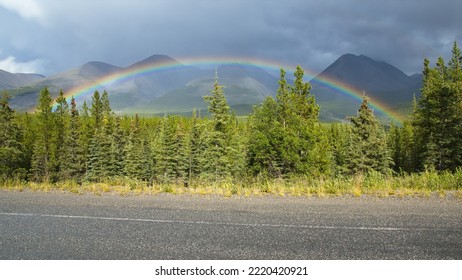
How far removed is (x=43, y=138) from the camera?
5928cm

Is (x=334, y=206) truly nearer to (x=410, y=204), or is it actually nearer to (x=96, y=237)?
(x=410, y=204)

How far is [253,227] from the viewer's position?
23.4ft

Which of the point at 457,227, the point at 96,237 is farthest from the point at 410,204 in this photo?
the point at 96,237

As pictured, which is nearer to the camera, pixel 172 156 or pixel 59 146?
pixel 172 156

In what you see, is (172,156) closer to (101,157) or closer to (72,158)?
(101,157)

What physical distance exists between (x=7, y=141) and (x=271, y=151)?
135ft

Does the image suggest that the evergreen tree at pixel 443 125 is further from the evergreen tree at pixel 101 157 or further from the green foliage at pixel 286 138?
the evergreen tree at pixel 101 157

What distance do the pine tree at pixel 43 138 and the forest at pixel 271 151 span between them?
0.17 meters

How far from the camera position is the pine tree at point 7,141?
160 ft

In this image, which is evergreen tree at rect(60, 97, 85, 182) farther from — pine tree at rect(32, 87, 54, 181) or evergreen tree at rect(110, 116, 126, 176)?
evergreen tree at rect(110, 116, 126, 176)

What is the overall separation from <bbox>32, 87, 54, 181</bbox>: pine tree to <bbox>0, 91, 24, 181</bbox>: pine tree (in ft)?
16.9

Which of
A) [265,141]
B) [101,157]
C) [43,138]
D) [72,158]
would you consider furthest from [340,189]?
[43,138]

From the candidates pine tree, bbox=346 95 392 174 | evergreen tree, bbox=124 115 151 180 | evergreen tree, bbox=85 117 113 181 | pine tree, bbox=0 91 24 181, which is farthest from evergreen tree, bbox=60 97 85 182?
pine tree, bbox=346 95 392 174

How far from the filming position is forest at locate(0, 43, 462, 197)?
13953 millimetres
